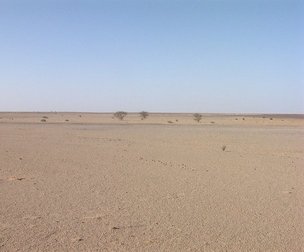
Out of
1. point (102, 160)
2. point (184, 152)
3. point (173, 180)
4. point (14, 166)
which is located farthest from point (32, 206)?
point (184, 152)

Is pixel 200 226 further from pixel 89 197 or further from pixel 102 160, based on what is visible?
pixel 102 160

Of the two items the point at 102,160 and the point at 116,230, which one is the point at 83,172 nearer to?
the point at 102,160

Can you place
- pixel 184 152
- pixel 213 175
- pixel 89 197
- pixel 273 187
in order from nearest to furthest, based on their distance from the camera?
pixel 89 197
pixel 273 187
pixel 213 175
pixel 184 152

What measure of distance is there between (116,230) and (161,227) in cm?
84

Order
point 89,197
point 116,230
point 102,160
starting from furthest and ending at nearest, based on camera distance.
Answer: point 102,160, point 89,197, point 116,230

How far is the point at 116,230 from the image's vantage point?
892cm

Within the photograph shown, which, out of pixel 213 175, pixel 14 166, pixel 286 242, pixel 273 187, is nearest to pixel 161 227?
pixel 286 242

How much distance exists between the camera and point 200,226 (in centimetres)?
941

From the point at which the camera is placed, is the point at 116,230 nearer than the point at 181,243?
No

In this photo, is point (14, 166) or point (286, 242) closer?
point (286, 242)

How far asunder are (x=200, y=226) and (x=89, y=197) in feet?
12.2

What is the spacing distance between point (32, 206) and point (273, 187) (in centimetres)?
678

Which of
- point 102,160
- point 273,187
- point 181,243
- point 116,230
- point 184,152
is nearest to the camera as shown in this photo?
point 181,243

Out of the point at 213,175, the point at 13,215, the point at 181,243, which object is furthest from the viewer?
the point at 213,175
